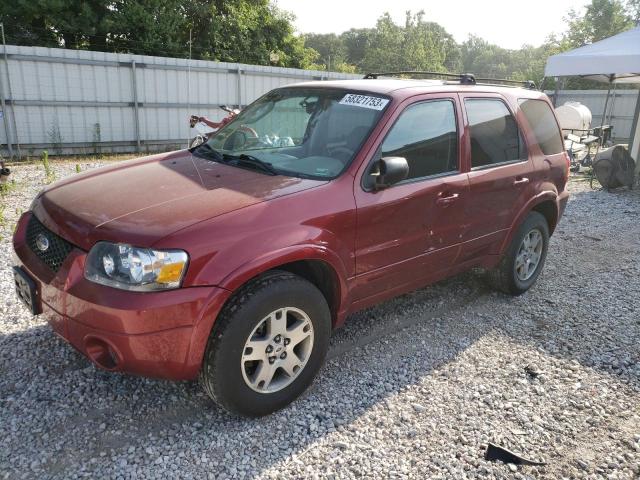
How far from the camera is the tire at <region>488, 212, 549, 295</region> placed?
14.9 feet

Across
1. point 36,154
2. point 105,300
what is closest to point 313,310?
point 105,300

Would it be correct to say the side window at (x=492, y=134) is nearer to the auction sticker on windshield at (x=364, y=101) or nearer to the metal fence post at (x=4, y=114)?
the auction sticker on windshield at (x=364, y=101)

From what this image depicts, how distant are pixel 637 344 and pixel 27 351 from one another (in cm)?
445

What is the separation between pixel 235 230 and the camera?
8.49 ft

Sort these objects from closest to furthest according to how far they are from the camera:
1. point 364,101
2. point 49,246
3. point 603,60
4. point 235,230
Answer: point 235,230, point 49,246, point 364,101, point 603,60

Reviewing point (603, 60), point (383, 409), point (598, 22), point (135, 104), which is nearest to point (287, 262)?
point (383, 409)

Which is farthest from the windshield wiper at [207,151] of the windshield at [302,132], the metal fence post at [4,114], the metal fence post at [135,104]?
the metal fence post at [135,104]

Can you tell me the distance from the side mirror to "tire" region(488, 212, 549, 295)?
1.85 meters

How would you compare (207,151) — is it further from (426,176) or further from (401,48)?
(401,48)

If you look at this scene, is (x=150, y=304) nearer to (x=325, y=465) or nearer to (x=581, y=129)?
(x=325, y=465)

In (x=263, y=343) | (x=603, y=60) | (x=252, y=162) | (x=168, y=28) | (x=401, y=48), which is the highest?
(x=401, y=48)

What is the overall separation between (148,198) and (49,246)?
23.2 inches

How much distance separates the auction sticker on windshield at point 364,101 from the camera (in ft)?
11.2

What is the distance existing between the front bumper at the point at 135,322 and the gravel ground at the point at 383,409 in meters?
0.46
